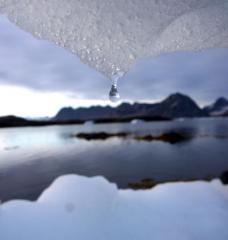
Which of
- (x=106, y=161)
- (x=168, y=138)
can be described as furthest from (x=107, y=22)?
(x=168, y=138)

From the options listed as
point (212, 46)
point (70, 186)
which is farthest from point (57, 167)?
point (212, 46)

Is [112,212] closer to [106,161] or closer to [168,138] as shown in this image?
[106,161]

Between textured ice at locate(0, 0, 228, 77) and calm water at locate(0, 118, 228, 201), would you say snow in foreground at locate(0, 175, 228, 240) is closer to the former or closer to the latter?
calm water at locate(0, 118, 228, 201)

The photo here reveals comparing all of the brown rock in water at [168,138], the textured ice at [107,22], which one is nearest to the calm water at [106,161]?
the brown rock in water at [168,138]

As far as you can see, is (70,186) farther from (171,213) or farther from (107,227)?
(171,213)

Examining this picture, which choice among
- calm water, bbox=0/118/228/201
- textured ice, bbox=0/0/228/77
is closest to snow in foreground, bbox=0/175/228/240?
calm water, bbox=0/118/228/201
